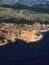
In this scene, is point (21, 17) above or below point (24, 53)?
below

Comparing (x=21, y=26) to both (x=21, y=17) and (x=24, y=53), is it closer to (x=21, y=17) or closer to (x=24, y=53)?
(x=21, y=17)

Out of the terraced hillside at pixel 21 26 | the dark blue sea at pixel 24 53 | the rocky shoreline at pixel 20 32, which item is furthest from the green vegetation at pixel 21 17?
the dark blue sea at pixel 24 53

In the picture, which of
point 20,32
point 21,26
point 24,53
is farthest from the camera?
point 21,26

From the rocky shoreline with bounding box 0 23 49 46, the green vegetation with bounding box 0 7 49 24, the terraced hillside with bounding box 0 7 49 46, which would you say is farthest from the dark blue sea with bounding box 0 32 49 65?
the green vegetation with bounding box 0 7 49 24

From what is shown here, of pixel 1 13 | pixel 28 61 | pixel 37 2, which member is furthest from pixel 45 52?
pixel 37 2

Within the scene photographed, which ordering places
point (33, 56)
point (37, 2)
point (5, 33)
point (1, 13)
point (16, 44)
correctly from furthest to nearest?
point (37, 2) → point (1, 13) → point (5, 33) → point (16, 44) → point (33, 56)

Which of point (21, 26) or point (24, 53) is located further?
point (21, 26)

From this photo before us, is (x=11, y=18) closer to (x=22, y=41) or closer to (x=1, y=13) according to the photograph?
(x=1, y=13)

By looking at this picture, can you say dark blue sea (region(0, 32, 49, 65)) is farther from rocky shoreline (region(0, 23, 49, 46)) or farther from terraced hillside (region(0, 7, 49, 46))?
terraced hillside (region(0, 7, 49, 46))

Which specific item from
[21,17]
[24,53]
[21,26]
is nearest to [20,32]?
[21,26]
